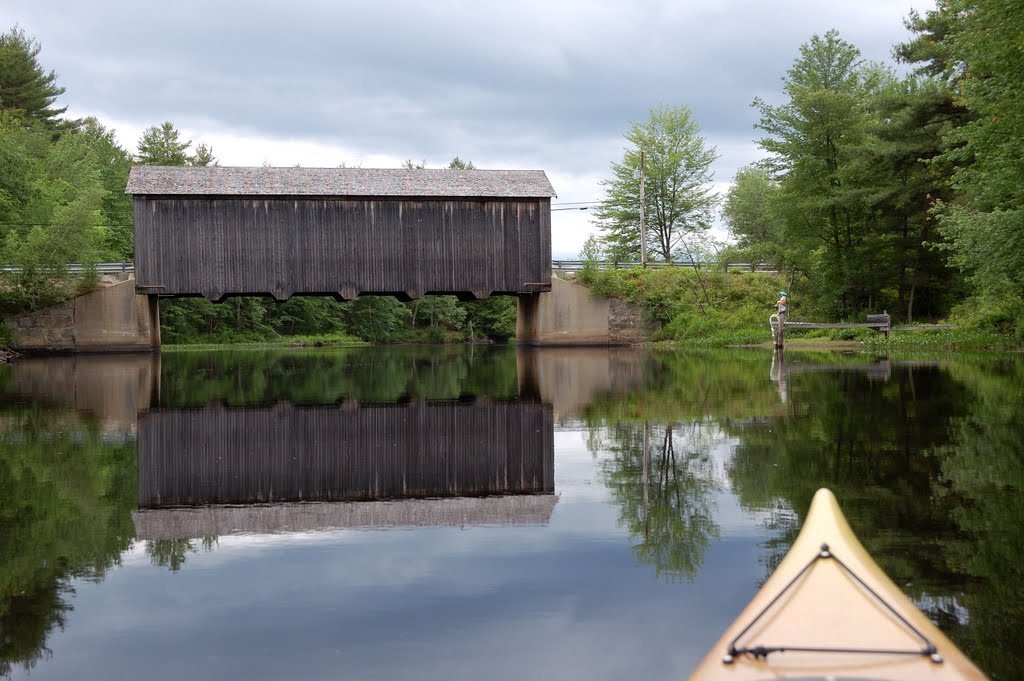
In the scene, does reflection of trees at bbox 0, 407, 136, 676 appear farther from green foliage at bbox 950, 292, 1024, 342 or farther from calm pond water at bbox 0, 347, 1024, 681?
green foliage at bbox 950, 292, 1024, 342

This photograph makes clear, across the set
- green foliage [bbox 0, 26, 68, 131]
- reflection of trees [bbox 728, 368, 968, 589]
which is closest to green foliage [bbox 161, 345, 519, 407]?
reflection of trees [bbox 728, 368, 968, 589]

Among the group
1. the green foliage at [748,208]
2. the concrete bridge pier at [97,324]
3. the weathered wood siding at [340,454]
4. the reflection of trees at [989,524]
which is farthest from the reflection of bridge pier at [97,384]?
the green foliage at [748,208]

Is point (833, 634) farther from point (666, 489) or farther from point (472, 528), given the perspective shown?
point (666, 489)

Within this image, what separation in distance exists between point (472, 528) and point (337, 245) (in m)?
28.5

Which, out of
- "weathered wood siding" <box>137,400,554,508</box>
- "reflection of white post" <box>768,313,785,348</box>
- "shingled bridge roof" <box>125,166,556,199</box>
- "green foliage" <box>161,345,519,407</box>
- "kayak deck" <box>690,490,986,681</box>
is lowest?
"green foliage" <box>161,345,519,407</box>

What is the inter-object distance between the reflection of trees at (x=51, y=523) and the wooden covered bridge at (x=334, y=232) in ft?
73.2

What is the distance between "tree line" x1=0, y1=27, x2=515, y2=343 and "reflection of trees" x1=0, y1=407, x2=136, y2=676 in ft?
87.5

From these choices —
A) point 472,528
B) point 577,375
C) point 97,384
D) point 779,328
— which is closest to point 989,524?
point 472,528

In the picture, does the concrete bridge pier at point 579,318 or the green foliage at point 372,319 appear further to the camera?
the green foliage at point 372,319

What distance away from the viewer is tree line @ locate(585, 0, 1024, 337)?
18.0 meters

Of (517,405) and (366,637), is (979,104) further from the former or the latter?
(366,637)

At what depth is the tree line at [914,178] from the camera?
59.2 ft

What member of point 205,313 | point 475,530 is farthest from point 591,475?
point 205,313

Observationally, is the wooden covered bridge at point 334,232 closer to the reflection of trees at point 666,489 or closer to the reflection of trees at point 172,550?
the reflection of trees at point 666,489
